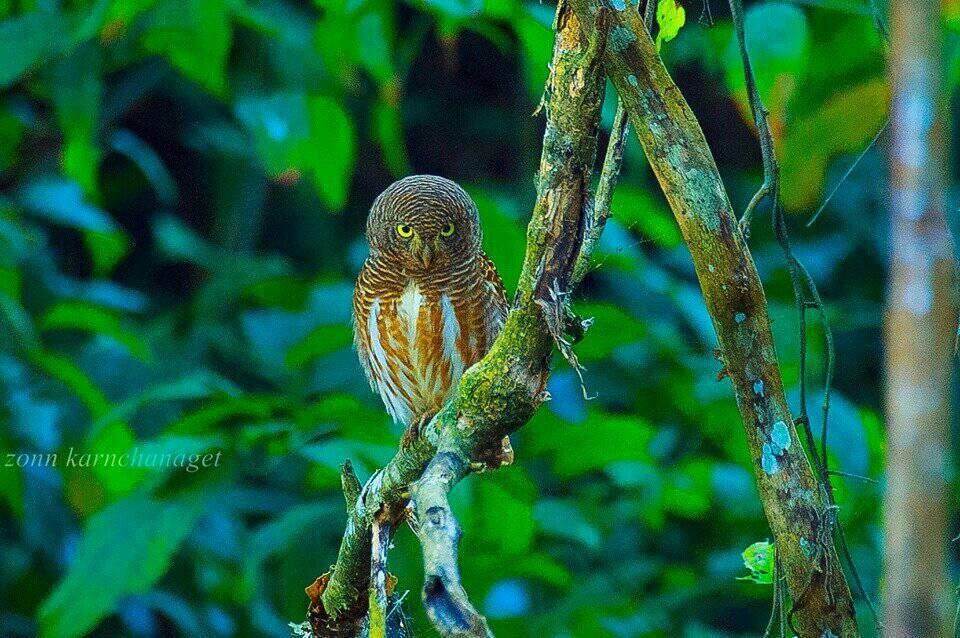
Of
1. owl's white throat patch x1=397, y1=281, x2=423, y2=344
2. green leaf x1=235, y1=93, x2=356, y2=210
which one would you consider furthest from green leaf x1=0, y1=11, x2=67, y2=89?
owl's white throat patch x1=397, y1=281, x2=423, y2=344

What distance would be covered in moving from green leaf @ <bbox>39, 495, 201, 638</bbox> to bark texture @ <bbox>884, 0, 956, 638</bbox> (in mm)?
3875

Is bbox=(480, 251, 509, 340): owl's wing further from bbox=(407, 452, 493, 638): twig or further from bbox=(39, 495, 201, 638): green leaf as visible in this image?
bbox=(39, 495, 201, 638): green leaf

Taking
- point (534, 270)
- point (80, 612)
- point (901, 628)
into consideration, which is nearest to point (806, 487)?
point (534, 270)

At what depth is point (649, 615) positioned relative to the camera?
4.87 metres

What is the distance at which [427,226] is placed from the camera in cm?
305

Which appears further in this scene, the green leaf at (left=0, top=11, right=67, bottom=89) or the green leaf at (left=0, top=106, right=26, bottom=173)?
the green leaf at (left=0, top=106, right=26, bottom=173)

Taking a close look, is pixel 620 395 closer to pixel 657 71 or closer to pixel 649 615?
pixel 649 615

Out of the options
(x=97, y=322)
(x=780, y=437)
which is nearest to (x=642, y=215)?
(x=97, y=322)

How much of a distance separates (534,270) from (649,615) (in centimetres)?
340

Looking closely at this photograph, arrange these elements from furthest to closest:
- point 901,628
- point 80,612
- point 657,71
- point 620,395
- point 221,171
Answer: point 221,171, point 620,395, point 80,612, point 657,71, point 901,628

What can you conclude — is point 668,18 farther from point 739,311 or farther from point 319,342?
point 319,342

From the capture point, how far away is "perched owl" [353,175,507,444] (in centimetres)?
307

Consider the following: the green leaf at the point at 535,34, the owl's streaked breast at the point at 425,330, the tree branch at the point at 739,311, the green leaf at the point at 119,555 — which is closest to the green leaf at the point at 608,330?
the green leaf at the point at 535,34

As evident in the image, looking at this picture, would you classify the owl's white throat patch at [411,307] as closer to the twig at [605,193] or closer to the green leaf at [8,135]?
the twig at [605,193]
